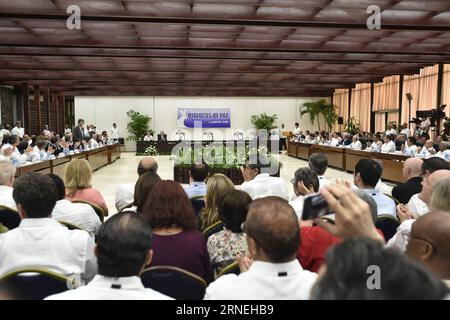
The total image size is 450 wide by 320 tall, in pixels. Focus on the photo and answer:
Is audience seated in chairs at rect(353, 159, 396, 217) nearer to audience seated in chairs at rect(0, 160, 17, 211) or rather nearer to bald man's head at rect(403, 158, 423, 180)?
bald man's head at rect(403, 158, 423, 180)

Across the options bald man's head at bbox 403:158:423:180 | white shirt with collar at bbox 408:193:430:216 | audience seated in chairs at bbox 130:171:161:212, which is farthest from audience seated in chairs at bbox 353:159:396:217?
audience seated in chairs at bbox 130:171:161:212

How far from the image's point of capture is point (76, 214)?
3104 millimetres

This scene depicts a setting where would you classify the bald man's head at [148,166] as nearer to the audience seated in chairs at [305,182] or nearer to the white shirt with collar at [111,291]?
the audience seated in chairs at [305,182]

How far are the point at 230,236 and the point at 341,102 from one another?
2237 centimetres

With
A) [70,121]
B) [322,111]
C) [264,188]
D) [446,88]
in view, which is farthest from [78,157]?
[322,111]

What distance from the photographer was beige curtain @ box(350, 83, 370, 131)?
20797 mm

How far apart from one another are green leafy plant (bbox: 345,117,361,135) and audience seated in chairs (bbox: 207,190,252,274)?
18707 millimetres

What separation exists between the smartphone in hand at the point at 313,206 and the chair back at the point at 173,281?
2.58ft

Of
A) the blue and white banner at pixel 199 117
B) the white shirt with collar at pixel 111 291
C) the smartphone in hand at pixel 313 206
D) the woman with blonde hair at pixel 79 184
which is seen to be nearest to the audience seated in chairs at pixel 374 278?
the smartphone in hand at pixel 313 206

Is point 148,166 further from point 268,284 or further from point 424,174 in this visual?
point 268,284

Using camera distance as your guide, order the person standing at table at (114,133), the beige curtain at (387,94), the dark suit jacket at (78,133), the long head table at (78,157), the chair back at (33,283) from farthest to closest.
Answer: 1. the person standing at table at (114,133)
2. the beige curtain at (387,94)
3. the dark suit jacket at (78,133)
4. the long head table at (78,157)
5. the chair back at (33,283)

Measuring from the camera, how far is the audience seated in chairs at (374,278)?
0.84 meters

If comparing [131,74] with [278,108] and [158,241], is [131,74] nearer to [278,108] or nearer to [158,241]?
[278,108]
